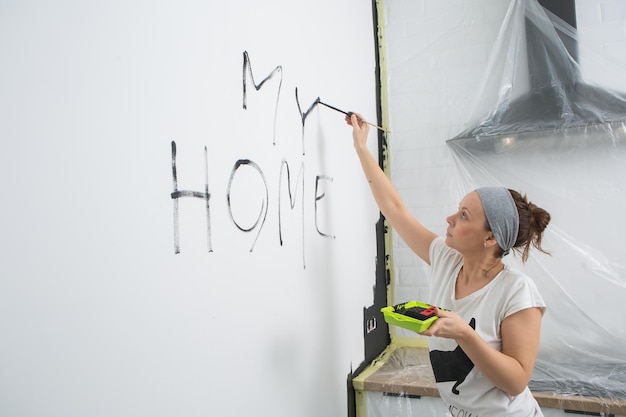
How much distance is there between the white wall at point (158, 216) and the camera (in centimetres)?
66

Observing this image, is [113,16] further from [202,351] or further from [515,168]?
[515,168]

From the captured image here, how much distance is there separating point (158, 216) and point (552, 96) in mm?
1521

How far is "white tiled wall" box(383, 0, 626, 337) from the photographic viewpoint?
2.15 m

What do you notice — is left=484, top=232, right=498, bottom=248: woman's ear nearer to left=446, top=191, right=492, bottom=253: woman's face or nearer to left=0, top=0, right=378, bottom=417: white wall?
left=446, top=191, right=492, bottom=253: woman's face

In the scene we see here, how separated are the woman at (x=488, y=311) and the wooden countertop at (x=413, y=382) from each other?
0.28 m

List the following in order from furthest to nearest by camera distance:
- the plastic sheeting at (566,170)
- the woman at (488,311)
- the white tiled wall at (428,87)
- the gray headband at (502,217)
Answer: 1. the white tiled wall at (428,87)
2. the plastic sheeting at (566,170)
3. the gray headband at (502,217)
4. the woman at (488,311)

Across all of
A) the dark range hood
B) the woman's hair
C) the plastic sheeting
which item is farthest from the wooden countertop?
the dark range hood

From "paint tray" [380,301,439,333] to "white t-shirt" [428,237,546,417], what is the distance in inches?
8.6

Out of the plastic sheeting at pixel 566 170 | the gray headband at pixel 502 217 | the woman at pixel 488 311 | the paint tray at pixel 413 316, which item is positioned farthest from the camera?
the plastic sheeting at pixel 566 170

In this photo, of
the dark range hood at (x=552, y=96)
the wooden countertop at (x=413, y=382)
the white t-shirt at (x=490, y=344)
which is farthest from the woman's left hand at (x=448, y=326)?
the dark range hood at (x=552, y=96)

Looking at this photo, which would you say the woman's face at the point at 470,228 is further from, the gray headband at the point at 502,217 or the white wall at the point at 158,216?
the white wall at the point at 158,216

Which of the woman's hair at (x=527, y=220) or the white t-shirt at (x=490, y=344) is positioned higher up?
the woman's hair at (x=527, y=220)

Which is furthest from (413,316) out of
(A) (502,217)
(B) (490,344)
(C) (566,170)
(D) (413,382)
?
(C) (566,170)

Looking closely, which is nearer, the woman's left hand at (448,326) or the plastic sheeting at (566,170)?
the woman's left hand at (448,326)
